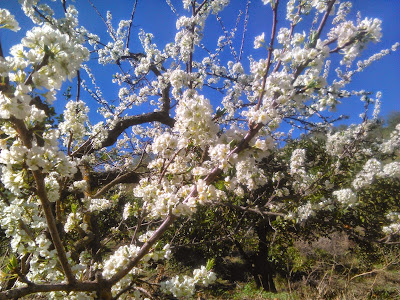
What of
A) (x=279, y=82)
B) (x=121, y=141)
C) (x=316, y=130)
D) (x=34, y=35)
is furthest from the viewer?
(x=121, y=141)

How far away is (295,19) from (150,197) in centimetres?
165

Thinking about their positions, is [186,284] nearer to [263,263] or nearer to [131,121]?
[131,121]

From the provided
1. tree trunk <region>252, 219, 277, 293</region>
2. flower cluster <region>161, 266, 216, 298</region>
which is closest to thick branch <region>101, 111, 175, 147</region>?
Answer: flower cluster <region>161, 266, 216, 298</region>

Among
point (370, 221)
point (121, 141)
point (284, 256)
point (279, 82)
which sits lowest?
point (284, 256)

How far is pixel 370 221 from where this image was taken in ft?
18.4

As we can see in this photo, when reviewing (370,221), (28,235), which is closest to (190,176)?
(28,235)

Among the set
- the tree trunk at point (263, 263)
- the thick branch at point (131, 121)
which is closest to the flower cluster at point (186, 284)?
the thick branch at point (131, 121)

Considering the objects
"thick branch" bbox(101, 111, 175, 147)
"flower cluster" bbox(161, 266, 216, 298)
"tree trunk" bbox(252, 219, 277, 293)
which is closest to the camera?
"flower cluster" bbox(161, 266, 216, 298)

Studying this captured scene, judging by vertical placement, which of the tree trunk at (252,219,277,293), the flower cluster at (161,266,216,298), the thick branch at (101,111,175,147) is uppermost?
the thick branch at (101,111,175,147)

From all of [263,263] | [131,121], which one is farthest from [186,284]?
[263,263]

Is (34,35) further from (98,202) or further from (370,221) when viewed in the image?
(370,221)

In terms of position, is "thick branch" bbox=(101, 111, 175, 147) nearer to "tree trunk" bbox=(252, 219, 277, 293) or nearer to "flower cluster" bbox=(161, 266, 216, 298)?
"flower cluster" bbox=(161, 266, 216, 298)

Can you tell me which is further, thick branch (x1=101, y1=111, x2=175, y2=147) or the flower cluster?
thick branch (x1=101, y1=111, x2=175, y2=147)

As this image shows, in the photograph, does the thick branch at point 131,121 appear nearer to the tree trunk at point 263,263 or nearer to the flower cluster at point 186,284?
the flower cluster at point 186,284
